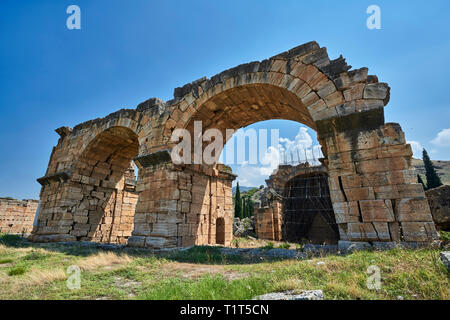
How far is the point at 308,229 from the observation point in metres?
18.6

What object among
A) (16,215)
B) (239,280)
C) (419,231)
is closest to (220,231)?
(239,280)

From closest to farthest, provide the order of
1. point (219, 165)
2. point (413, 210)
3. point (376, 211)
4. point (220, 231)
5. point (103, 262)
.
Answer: point (413, 210) → point (376, 211) → point (103, 262) → point (219, 165) → point (220, 231)

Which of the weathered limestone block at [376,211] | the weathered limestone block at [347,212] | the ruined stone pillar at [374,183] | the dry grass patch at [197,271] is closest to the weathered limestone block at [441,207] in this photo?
the ruined stone pillar at [374,183]

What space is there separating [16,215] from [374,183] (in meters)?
24.3

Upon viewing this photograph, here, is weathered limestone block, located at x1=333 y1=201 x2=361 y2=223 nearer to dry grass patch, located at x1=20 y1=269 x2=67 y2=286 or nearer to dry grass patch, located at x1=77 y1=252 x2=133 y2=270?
dry grass patch, located at x1=77 y1=252 x2=133 y2=270

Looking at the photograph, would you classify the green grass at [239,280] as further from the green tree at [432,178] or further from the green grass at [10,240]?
the green tree at [432,178]

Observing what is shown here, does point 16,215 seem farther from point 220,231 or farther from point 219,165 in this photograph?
point 219,165

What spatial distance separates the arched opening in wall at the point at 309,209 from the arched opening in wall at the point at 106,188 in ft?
35.9

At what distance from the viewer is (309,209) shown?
17.8 meters

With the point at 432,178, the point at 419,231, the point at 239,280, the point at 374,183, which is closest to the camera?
the point at 239,280

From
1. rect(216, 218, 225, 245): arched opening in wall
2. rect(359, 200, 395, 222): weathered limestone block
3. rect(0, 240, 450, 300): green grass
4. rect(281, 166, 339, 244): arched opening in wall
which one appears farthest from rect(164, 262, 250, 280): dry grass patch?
rect(281, 166, 339, 244): arched opening in wall

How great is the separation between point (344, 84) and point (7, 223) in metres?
24.0

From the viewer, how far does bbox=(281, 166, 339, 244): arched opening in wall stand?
17.1 meters

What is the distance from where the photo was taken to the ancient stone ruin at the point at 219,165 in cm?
457
